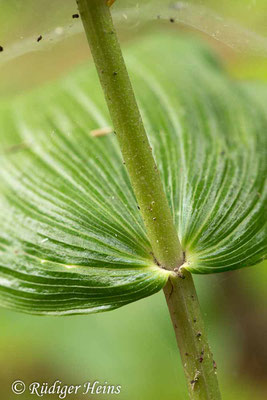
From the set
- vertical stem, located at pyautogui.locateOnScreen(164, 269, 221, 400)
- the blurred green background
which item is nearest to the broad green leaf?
vertical stem, located at pyautogui.locateOnScreen(164, 269, 221, 400)

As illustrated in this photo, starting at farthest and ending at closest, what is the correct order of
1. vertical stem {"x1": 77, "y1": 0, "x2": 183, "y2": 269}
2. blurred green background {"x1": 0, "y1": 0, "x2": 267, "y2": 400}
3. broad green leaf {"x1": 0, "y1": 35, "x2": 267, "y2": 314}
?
blurred green background {"x1": 0, "y1": 0, "x2": 267, "y2": 400}, broad green leaf {"x1": 0, "y1": 35, "x2": 267, "y2": 314}, vertical stem {"x1": 77, "y1": 0, "x2": 183, "y2": 269}

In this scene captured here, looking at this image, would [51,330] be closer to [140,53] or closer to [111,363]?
[111,363]

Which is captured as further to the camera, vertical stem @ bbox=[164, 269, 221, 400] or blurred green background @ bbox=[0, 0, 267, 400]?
blurred green background @ bbox=[0, 0, 267, 400]

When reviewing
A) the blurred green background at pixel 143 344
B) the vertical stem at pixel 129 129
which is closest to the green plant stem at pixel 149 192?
the vertical stem at pixel 129 129

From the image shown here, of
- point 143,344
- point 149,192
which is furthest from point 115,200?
point 143,344

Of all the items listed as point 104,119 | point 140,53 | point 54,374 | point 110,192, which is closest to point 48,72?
point 140,53

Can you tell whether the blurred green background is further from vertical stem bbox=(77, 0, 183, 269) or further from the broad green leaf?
vertical stem bbox=(77, 0, 183, 269)

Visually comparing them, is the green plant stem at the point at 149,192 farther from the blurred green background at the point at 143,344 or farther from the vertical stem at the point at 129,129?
the blurred green background at the point at 143,344
